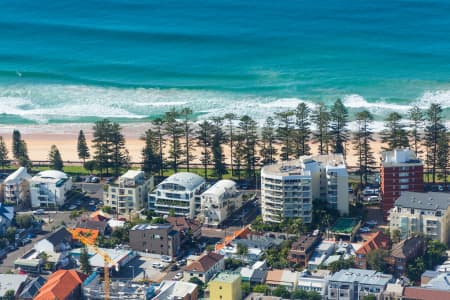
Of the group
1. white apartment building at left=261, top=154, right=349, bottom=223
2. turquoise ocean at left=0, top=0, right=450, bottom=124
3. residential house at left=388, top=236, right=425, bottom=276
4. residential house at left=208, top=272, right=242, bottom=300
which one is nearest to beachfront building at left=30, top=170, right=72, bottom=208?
white apartment building at left=261, top=154, right=349, bottom=223

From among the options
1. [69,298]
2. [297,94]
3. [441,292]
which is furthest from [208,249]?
[297,94]

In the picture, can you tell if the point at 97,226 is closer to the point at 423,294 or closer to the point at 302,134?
the point at 302,134

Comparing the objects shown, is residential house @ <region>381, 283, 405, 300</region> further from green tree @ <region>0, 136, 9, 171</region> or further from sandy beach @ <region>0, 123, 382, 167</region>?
green tree @ <region>0, 136, 9, 171</region>

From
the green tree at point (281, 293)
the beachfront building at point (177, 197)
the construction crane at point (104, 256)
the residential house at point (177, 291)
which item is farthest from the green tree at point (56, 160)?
the green tree at point (281, 293)

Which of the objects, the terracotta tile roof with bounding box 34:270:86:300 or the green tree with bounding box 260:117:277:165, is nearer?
the terracotta tile roof with bounding box 34:270:86:300

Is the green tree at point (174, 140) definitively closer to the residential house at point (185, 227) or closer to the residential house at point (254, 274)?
the residential house at point (185, 227)

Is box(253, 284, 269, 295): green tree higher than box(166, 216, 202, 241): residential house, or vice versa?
box(166, 216, 202, 241): residential house

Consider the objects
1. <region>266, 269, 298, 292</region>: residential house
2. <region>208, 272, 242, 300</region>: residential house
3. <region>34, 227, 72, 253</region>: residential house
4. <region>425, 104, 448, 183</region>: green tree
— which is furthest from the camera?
<region>425, 104, 448, 183</region>: green tree

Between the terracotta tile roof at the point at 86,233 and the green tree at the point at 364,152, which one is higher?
the green tree at the point at 364,152
